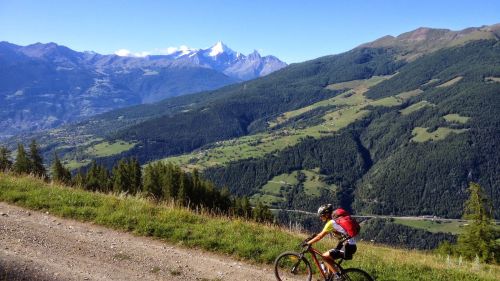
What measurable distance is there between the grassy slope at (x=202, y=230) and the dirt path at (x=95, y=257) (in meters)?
0.58

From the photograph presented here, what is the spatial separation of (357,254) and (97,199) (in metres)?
11.3

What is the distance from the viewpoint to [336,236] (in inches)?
480

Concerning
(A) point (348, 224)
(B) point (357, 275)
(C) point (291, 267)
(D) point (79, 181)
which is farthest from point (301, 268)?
(D) point (79, 181)

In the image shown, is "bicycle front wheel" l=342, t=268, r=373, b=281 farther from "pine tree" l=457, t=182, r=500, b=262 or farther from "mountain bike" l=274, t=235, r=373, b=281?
"pine tree" l=457, t=182, r=500, b=262

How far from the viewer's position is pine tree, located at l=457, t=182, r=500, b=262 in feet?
133

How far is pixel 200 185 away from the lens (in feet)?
234

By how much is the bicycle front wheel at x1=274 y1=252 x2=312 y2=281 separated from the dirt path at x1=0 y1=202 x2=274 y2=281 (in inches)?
14.9

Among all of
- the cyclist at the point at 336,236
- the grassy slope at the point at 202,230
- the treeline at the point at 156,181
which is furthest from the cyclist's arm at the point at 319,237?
the treeline at the point at 156,181

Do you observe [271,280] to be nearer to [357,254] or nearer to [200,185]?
[357,254]

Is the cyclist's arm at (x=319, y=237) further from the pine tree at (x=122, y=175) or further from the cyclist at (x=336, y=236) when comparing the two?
the pine tree at (x=122, y=175)

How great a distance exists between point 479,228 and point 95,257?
3865 cm

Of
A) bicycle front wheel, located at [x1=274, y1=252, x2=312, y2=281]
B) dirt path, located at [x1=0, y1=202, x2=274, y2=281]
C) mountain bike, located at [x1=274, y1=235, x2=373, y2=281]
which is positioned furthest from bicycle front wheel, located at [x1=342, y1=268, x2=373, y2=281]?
dirt path, located at [x1=0, y1=202, x2=274, y2=281]

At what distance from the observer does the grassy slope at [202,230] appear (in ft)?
48.8

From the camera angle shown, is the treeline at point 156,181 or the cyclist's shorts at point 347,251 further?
the treeline at point 156,181
